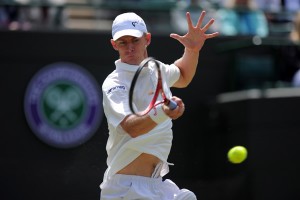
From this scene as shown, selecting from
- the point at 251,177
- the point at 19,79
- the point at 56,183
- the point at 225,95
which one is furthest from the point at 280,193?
the point at 19,79

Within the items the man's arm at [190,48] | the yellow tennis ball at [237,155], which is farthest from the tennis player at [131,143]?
the yellow tennis ball at [237,155]

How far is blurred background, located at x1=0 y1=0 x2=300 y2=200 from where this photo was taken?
736cm

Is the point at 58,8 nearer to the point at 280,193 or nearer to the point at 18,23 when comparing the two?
the point at 18,23

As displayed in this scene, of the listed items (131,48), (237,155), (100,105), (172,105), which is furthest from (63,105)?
(172,105)

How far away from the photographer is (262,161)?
24.8 feet

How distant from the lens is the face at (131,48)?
4.73 meters

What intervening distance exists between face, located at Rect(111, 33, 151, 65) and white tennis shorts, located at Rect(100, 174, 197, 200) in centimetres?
75

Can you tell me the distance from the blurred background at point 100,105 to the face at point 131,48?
2.60 metres

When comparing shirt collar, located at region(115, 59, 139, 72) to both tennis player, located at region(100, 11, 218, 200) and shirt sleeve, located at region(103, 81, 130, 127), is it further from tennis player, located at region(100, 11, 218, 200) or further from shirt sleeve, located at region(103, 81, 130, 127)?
shirt sleeve, located at region(103, 81, 130, 127)

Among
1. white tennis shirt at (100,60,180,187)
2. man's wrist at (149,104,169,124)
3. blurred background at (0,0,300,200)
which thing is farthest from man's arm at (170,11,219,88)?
blurred background at (0,0,300,200)

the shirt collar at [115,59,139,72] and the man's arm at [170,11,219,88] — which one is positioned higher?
the man's arm at [170,11,219,88]

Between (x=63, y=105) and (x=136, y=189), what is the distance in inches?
119

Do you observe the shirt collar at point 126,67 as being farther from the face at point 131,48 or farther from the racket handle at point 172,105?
the racket handle at point 172,105

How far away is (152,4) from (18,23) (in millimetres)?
1615
